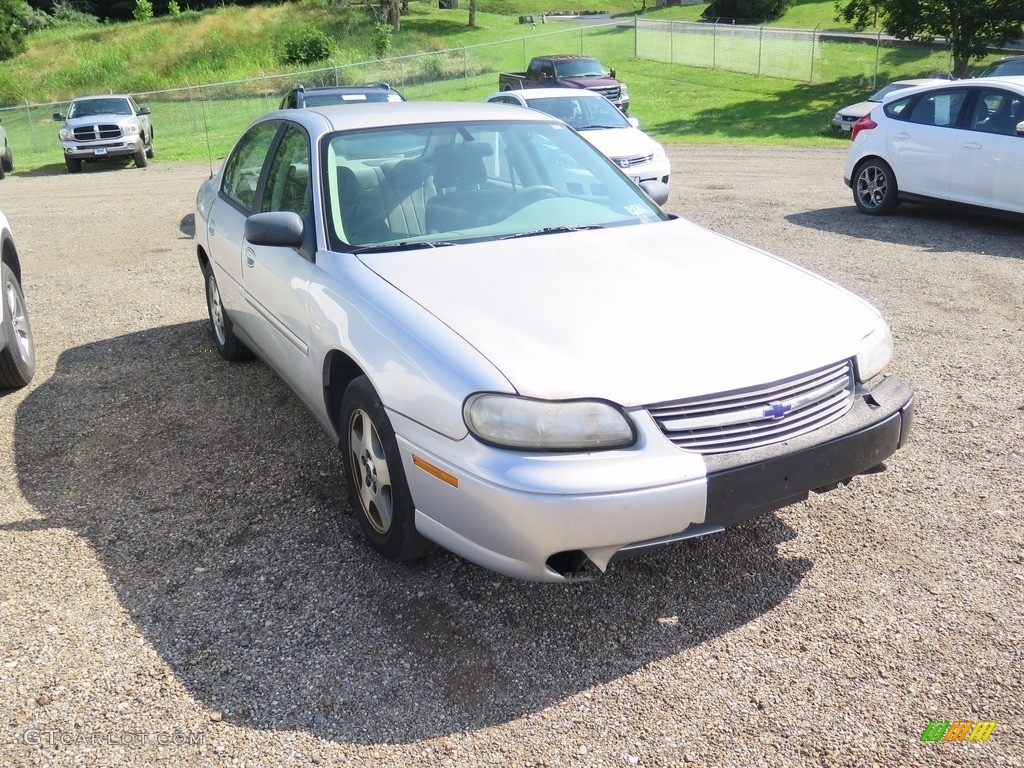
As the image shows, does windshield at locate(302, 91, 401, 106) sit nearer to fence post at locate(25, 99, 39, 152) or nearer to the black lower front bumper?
the black lower front bumper

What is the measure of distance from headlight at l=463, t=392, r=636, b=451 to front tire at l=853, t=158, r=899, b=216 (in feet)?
30.6

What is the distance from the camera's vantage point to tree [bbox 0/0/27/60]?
49688 millimetres

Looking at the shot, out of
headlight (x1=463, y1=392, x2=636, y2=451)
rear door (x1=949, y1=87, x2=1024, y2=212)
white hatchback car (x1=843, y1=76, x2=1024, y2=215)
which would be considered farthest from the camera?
white hatchback car (x1=843, y1=76, x2=1024, y2=215)

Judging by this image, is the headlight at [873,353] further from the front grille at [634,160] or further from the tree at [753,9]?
the tree at [753,9]

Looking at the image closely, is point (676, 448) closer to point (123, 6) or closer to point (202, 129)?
point (202, 129)

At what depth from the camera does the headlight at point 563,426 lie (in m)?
2.94

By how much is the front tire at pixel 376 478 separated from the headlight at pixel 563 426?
1.88 ft

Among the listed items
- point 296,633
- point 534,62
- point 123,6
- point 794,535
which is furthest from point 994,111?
point 123,6

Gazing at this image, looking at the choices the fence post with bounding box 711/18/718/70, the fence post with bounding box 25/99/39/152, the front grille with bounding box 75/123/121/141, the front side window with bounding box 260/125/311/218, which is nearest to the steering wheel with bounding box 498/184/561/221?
the front side window with bounding box 260/125/311/218

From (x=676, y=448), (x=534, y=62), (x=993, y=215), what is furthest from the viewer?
(x=534, y=62)

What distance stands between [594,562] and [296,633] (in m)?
1.10

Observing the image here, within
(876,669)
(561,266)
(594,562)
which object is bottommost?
(876,669)

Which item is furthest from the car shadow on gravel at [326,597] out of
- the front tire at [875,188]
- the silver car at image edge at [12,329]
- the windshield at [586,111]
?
the windshield at [586,111]

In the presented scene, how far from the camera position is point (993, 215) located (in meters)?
9.88
